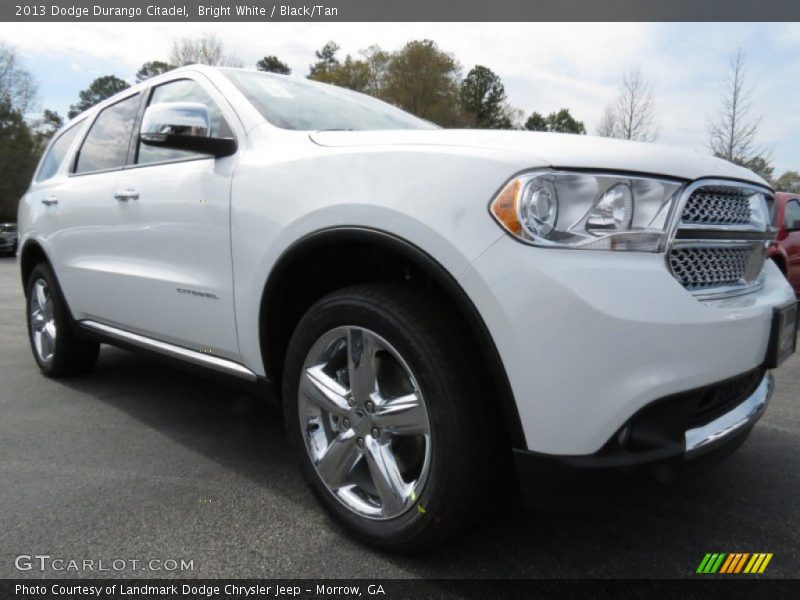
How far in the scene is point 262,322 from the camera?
2129 millimetres

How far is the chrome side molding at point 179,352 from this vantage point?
91.1 inches

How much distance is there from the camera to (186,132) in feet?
7.48

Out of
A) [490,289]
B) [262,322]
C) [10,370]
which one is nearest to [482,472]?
[490,289]

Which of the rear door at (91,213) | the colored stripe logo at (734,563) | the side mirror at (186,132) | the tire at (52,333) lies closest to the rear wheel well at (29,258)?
the tire at (52,333)

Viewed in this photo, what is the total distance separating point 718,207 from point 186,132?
6.19ft

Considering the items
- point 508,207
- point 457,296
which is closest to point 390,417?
point 457,296

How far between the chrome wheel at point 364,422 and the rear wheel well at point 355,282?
0.78 ft

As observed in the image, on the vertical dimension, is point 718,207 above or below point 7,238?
above

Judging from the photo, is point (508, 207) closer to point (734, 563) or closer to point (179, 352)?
point (734, 563)

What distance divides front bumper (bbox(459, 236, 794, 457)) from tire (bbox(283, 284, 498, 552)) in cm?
17

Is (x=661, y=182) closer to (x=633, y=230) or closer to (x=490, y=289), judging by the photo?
(x=633, y=230)

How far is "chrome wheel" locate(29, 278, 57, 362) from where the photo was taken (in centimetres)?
393

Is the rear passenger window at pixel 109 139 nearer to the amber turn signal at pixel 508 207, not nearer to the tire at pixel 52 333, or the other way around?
the tire at pixel 52 333

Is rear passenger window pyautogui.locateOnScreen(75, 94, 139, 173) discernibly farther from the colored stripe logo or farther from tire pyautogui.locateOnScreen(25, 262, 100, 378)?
the colored stripe logo
